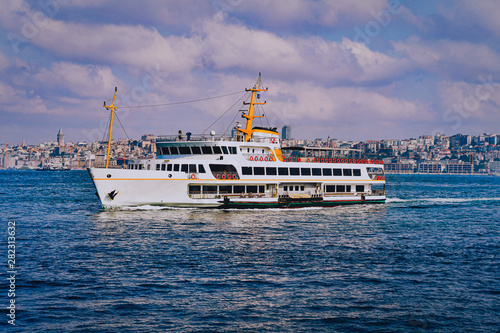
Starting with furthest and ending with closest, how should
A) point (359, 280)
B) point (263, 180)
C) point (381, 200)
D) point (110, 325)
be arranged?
point (381, 200)
point (263, 180)
point (359, 280)
point (110, 325)

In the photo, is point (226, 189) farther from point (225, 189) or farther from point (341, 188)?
point (341, 188)

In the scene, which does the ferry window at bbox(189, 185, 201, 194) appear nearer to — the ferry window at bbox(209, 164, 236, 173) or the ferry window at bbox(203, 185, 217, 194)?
the ferry window at bbox(203, 185, 217, 194)

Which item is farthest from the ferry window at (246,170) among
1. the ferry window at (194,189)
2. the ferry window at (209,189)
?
the ferry window at (194,189)

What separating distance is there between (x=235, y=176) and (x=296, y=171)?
24.1 feet

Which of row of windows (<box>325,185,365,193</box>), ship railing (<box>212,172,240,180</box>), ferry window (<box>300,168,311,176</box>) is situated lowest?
row of windows (<box>325,185,365,193</box>)

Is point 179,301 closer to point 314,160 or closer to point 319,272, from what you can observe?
point 319,272

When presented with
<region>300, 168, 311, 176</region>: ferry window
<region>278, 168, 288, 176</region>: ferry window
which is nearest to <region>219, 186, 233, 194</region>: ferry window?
<region>278, 168, 288, 176</region>: ferry window

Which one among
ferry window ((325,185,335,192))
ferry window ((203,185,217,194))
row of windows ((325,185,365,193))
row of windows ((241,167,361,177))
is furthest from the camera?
row of windows ((325,185,365,193))

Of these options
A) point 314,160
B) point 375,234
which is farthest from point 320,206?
point 375,234

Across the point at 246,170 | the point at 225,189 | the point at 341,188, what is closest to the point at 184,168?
the point at 225,189

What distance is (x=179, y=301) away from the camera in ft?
55.7

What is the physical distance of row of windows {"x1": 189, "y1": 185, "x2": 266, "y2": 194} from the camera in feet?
135

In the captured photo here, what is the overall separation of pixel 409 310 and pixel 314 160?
31632 millimetres

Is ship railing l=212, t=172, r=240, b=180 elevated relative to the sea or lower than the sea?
elevated
